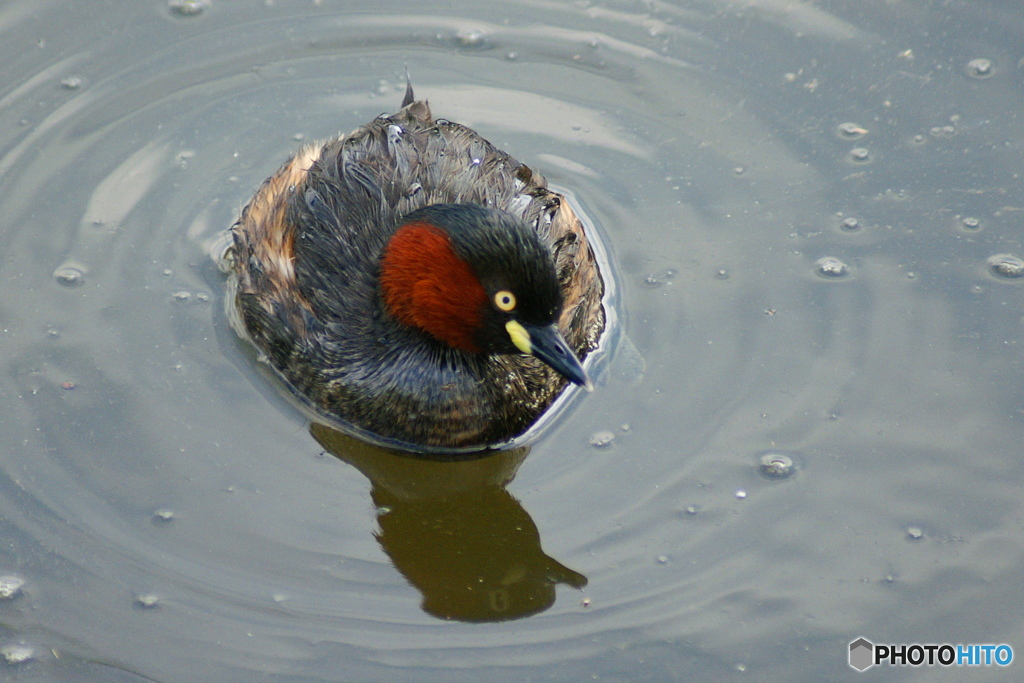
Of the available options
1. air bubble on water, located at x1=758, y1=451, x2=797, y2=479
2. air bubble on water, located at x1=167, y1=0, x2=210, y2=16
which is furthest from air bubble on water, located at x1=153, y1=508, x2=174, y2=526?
air bubble on water, located at x1=167, y1=0, x2=210, y2=16

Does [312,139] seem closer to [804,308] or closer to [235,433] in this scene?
[235,433]

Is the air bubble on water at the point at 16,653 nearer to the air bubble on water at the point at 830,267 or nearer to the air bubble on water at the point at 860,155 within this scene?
the air bubble on water at the point at 830,267

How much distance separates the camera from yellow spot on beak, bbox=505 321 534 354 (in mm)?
4723

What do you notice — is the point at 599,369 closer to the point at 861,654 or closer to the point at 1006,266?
the point at 861,654

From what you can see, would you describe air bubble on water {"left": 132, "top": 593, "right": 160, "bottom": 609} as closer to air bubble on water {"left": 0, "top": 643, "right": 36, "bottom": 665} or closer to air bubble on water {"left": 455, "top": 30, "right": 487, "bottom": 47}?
air bubble on water {"left": 0, "top": 643, "right": 36, "bottom": 665}

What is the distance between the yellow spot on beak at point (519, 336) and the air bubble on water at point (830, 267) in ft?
5.81

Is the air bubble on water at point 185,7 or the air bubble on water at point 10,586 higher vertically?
the air bubble on water at point 185,7

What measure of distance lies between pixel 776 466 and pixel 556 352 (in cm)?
107

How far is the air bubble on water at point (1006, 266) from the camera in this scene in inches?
223

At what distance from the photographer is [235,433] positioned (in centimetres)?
516

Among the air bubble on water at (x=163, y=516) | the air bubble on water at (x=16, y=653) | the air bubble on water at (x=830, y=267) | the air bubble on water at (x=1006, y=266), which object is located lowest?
the air bubble on water at (x=16, y=653)

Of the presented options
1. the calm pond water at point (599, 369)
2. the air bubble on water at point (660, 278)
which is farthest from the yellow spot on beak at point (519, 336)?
the air bubble on water at point (660, 278)

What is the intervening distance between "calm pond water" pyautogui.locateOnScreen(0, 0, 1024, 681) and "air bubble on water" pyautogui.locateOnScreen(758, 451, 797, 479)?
0.02 metres

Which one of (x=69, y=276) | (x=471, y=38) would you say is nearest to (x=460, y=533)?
(x=69, y=276)
